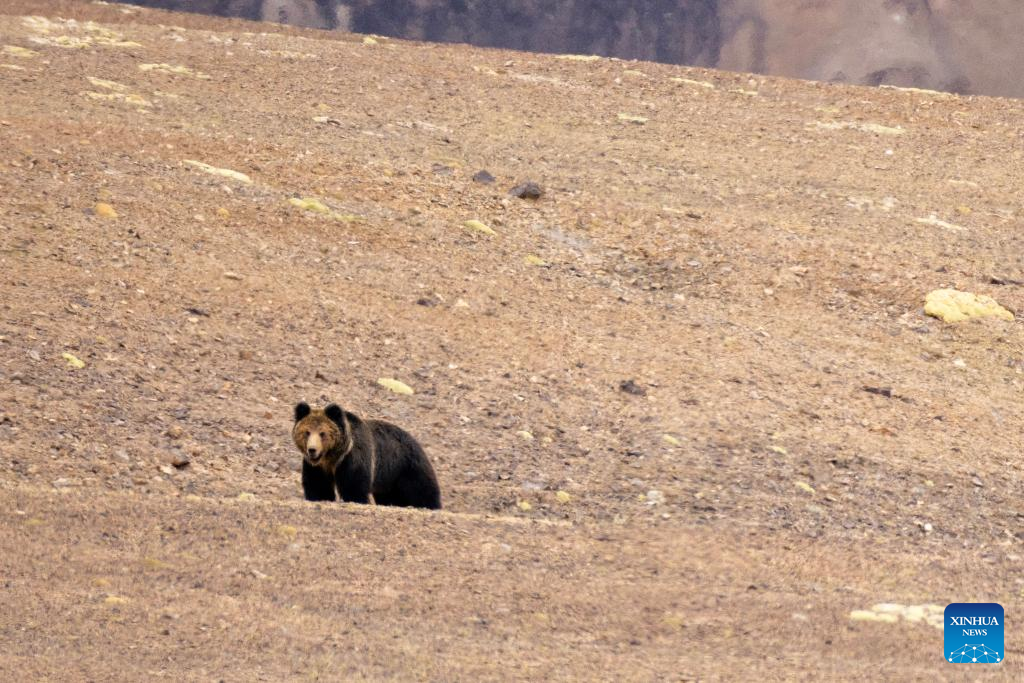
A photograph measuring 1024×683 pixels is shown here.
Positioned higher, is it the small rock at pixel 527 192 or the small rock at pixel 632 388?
the small rock at pixel 527 192

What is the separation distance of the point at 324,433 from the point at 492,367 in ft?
13.1

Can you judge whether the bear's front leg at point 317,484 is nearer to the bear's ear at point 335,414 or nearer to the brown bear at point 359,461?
the brown bear at point 359,461

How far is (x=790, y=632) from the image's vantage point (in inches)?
299

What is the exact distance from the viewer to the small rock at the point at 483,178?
17.8m

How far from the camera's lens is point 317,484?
9.33 meters

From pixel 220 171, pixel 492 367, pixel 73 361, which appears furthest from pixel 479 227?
pixel 73 361

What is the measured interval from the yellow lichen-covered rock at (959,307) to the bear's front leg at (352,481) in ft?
29.0

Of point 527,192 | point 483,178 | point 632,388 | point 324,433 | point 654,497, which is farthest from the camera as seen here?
point 483,178

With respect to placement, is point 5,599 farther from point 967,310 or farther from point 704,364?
point 967,310

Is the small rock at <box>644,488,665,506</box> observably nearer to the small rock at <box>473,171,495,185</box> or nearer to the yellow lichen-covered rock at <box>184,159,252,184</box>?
the yellow lichen-covered rock at <box>184,159,252,184</box>

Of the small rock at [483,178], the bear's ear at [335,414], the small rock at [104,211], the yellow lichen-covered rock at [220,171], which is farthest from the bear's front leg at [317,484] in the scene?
the small rock at [483,178]

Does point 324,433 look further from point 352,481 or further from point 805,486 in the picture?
point 805,486

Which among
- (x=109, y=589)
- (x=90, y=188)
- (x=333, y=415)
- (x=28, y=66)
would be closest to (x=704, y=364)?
(x=333, y=415)

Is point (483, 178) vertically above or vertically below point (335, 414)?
above
